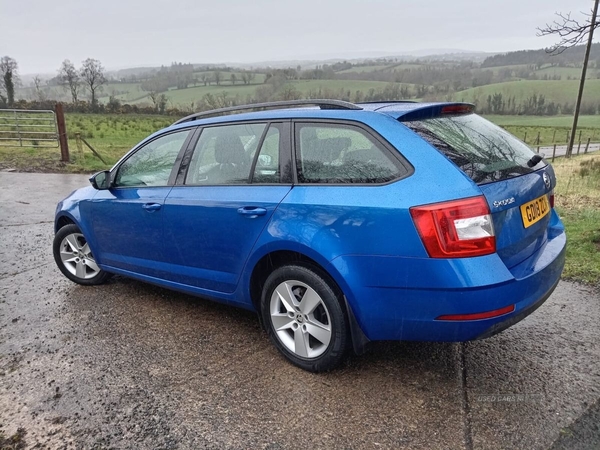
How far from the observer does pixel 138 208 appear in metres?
3.80

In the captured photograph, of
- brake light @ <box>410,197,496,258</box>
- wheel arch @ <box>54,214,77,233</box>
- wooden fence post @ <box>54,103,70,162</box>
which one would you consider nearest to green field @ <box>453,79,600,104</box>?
wooden fence post @ <box>54,103,70,162</box>

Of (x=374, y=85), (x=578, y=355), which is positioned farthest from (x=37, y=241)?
(x=374, y=85)

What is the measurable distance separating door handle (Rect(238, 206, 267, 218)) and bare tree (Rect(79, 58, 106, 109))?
47056 millimetres

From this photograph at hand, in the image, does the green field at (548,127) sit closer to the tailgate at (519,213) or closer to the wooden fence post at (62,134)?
the wooden fence post at (62,134)

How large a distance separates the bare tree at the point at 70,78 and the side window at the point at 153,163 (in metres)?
44.9

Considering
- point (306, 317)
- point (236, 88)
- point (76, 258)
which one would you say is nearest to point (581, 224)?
point (306, 317)

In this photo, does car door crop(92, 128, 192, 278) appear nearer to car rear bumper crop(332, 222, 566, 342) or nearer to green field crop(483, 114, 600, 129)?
car rear bumper crop(332, 222, 566, 342)

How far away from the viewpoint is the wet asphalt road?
7.79 feet

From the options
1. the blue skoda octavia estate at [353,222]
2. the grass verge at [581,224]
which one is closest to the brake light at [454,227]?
the blue skoda octavia estate at [353,222]

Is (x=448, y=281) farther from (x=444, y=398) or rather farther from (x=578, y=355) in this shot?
(x=578, y=355)

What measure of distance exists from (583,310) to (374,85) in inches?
2661

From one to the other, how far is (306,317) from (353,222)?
736mm

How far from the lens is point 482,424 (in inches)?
95.0

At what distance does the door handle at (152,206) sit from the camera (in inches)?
142
